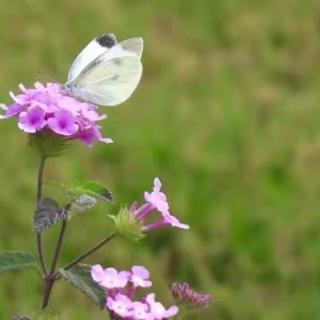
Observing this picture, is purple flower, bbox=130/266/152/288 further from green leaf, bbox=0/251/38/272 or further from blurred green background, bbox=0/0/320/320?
blurred green background, bbox=0/0/320/320

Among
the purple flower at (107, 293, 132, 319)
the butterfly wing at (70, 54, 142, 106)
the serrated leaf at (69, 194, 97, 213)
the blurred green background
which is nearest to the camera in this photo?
the purple flower at (107, 293, 132, 319)

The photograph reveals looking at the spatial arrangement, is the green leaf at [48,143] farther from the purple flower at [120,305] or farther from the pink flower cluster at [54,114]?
the purple flower at [120,305]

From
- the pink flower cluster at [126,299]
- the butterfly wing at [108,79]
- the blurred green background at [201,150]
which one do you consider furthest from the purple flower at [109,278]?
the blurred green background at [201,150]

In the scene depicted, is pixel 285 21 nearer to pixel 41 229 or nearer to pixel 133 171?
pixel 133 171

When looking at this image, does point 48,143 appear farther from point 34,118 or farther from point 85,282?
point 85,282

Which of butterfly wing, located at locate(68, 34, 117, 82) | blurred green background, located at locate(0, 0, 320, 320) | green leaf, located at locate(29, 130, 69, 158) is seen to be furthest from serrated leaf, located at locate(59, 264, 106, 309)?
blurred green background, located at locate(0, 0, 320, 320)
